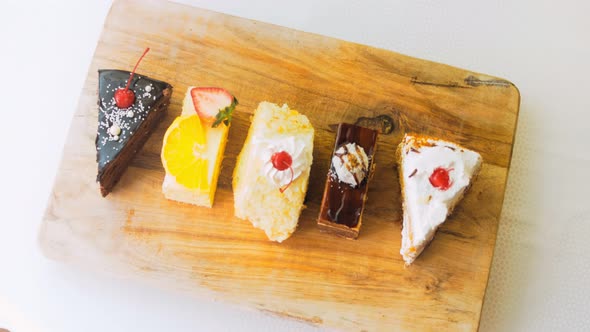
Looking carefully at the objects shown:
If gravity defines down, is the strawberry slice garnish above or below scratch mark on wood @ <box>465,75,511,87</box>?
below

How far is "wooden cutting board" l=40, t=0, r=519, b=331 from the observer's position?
11.1ft

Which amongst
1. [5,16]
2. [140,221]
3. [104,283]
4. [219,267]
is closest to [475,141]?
[219,267]

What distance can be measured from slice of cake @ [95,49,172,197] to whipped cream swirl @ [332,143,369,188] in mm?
1077

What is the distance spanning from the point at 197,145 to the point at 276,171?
0.48 m

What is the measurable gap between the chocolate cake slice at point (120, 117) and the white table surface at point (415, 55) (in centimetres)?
62

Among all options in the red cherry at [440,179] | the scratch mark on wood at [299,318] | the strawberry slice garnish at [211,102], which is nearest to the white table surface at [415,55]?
the scratch mark on wood at [299,318]

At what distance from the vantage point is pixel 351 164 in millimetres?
3234

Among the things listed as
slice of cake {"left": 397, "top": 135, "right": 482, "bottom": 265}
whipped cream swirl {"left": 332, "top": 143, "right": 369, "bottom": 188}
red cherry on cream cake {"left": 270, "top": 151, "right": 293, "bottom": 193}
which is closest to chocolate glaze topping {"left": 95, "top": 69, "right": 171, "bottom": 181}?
red cherry on cream cake {"left": 270, "top": 151, "right": 293, "bottom": 193}

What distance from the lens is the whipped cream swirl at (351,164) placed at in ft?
10.6

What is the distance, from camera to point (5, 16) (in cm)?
393

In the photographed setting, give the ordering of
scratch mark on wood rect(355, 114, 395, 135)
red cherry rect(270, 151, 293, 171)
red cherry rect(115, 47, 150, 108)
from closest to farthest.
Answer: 1. red cherry rect(270, 151, 293, 171)
2. red cherry rect(115, 47, 150, 108)
3. scratch mark on wood rect(355, 114, 395, 135)

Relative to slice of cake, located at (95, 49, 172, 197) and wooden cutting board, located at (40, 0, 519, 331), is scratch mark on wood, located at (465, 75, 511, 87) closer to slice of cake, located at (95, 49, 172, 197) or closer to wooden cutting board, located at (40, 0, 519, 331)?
wooden cutting board, located at (40, 0, 519, 331)

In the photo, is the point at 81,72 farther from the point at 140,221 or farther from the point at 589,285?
the point at 589,285

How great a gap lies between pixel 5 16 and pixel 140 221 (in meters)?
1.78
